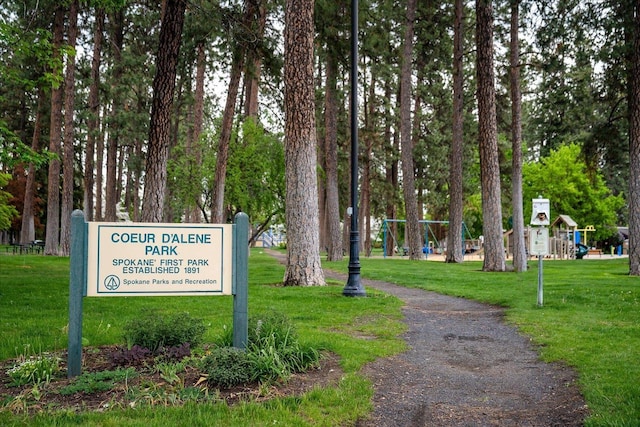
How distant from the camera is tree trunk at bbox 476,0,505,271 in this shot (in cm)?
1991

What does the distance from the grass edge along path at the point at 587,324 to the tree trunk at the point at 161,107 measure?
753 centimetres

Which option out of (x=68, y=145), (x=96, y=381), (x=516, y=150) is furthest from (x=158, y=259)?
(x=68, y=145)

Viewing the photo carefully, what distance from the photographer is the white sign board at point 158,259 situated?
550 cm

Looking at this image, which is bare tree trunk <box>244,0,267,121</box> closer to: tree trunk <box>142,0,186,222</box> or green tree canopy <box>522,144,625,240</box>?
tree trunk <box>142,0,186,222</box>

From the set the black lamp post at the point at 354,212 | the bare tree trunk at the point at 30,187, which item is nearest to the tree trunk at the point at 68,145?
the bare tree trunk at the point at 30,187

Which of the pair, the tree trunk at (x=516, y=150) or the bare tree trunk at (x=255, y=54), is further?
the tree trunk at (x=516, y=150)

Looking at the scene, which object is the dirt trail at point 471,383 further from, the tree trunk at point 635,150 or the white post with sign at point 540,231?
the tree trunk at point 635,150

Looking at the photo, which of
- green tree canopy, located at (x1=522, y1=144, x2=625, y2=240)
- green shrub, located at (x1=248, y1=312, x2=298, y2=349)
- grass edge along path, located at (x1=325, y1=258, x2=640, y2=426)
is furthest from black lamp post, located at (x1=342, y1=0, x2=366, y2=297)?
green tree canopy, located at (x1=522, y1=144, x2=625, y2=240)

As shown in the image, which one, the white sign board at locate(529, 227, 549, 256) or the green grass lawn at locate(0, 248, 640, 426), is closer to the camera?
the green grass lawn at locate(0, 248, 640, 426)

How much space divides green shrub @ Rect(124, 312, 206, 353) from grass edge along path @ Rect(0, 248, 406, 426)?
390 mm

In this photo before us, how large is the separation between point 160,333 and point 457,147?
23533 millimetres

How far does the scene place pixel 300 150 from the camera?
43.9 feet

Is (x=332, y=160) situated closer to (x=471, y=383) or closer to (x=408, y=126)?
(x=408, y=126)

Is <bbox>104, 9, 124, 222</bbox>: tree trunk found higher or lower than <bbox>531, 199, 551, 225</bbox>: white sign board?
higher
